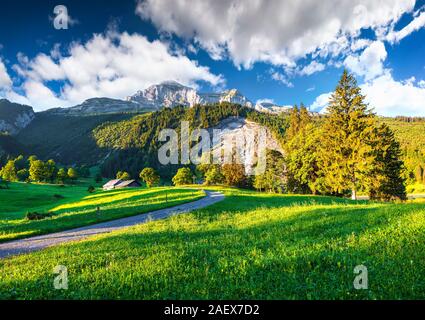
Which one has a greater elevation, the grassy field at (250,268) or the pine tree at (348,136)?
the pine tree at (348,136)

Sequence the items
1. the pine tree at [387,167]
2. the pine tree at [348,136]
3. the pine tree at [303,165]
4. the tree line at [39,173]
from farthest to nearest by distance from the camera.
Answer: the tree line at [39,173] < the pine tree at [303,165] < the pine tree at [387,167] < the pine tree at [348,136]

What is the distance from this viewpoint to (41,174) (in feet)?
342

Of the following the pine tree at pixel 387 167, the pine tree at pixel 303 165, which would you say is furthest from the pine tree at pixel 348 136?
the pine tree at pixel 303 165

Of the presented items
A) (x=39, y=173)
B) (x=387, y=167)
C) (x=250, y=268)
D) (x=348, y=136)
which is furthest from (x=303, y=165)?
(x=39, y=173)

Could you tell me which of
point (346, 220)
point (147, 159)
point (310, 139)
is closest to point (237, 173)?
point (310, 139)

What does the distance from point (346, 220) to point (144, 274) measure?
395 inches

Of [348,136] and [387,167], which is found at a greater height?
[348,136]

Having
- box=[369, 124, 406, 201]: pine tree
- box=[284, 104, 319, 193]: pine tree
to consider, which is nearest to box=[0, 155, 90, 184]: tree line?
box=[284, 104, 319, 193]: pine tree

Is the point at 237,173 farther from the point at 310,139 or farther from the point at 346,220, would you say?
the point at 346,220

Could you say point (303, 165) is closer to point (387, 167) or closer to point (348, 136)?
A: point (387, 167)

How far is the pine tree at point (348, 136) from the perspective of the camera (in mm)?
35125

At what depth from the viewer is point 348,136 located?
36156 millimetres

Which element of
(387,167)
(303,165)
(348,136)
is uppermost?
(348,136)

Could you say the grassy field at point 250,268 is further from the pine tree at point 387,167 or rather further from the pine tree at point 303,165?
the pine tree at point 303,165
